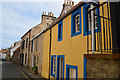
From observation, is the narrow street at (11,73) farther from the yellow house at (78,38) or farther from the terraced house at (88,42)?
the yellow house at (78,38)

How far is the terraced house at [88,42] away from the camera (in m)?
3.28

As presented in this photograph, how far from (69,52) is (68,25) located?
6.08ft

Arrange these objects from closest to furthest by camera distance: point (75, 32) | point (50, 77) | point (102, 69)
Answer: point (102, 69), point (75, 32), point (50, 77)

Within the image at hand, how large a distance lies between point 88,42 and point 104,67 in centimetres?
135

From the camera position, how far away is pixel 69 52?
6.88 metres

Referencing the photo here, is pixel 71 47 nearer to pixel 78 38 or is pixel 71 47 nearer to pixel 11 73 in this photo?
pixel 78 38

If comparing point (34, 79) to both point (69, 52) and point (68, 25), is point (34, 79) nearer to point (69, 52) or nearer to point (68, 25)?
point (69, 52)

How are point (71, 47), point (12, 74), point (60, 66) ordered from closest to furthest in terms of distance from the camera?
point (71, 47), point (60, 66), point (12, 74)

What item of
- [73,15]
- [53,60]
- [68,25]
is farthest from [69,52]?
[53,60]

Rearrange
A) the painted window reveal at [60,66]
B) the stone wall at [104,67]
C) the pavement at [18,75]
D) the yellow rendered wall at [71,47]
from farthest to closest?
the pavement at [18,75]
the painted window reveal at [60,66]
the yellow rendered wall at [71,47]
the stone wall at [104,67]

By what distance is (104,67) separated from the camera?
125 inches

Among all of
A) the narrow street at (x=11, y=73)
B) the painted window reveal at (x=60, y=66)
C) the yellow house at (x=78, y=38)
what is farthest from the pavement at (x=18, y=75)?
the painted window reveal at (x=60, y=66)

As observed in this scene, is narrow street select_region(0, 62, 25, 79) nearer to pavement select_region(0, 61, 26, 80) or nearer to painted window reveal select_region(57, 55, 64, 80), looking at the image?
pavement select_region(0, 61, 26, 80)

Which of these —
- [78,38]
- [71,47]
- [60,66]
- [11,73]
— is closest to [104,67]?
[78,38]
